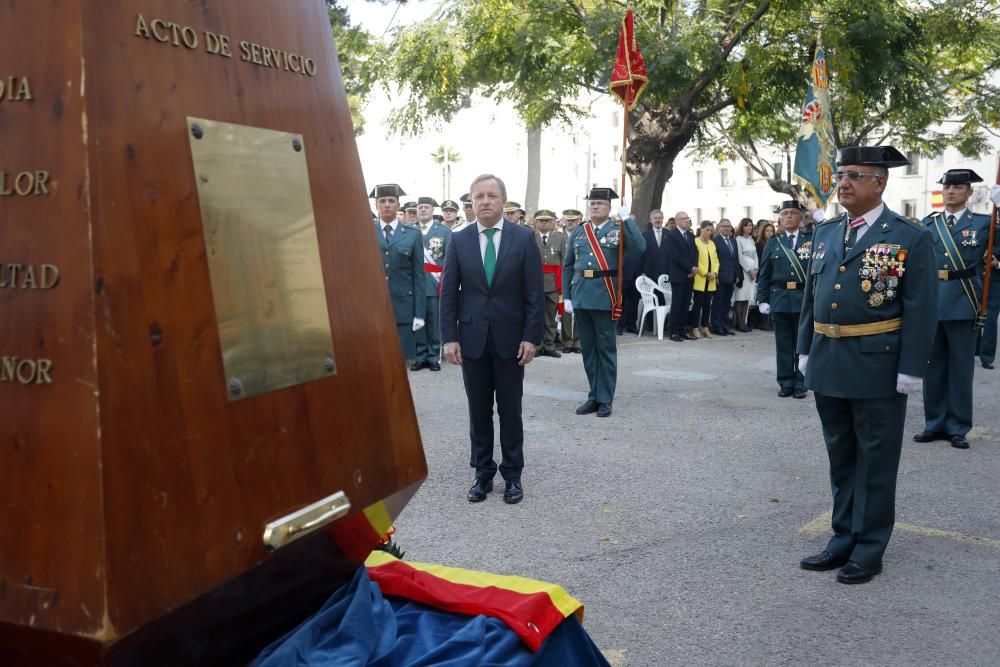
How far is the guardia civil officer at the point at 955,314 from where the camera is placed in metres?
6.86

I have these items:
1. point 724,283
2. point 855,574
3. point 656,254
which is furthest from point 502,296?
point 724,283

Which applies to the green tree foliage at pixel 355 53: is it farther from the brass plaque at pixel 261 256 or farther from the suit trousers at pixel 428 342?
the brass plaque at pixel 261 256

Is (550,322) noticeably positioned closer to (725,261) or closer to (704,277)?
(704,277)

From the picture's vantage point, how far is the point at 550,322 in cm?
1251

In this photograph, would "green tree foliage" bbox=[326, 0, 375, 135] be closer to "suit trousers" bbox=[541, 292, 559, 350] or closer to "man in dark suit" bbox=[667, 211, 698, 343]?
"suit trousers" bbox=[541, 292, 559, 350]

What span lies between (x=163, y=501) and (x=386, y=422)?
0.58 m

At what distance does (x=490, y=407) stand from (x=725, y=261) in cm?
1065

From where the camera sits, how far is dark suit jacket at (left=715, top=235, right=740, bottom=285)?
1504 cm

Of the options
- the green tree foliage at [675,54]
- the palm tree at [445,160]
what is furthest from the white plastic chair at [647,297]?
the palm tree at [445,160]

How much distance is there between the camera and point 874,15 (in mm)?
14406

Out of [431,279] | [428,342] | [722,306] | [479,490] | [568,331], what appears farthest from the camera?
[722,306]

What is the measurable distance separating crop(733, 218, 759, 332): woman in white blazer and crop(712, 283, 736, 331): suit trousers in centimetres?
43

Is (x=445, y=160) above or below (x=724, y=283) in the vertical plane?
above

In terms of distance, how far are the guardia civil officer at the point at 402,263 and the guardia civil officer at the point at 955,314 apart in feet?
14.7
